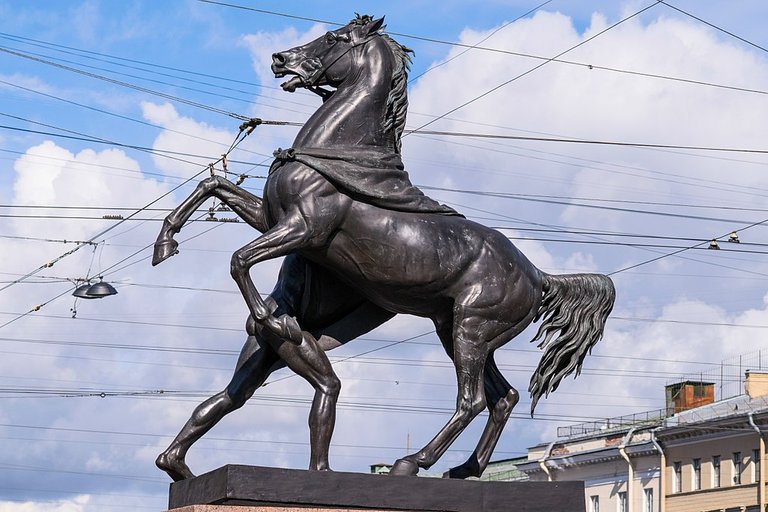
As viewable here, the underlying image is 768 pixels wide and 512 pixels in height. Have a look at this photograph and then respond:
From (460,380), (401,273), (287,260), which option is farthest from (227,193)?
(460,380)

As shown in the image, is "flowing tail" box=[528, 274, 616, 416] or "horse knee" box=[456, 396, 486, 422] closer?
"horse knee" box=[456, 396, 486, 422]

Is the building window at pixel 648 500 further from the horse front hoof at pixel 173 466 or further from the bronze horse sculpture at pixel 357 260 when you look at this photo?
the horse front hoof at pixel 173 466

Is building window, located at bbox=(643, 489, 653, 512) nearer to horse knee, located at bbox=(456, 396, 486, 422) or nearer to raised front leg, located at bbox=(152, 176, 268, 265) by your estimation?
horse knee, located at bbox=(456, 396, 486, 422)

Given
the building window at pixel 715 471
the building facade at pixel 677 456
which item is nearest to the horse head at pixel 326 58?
the building facade at pixel 677 456

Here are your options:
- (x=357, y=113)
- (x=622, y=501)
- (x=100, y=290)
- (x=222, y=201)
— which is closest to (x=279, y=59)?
(x=357, y=113)

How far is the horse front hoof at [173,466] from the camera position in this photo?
27.1ft

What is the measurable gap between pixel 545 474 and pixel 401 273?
47704 millimetres

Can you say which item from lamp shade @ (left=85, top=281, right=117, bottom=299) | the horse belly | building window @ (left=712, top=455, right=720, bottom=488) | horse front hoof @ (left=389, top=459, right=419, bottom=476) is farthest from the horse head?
building window @ (left=712, top=455, right=720, bottom=488)

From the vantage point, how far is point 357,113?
8484mm

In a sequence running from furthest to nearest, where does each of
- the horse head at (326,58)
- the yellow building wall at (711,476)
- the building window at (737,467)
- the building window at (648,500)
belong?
1. the building window at (648,500)
2. the building window at (737,467)
3. the yellow building wall at (711,476)
4. the horse head at (326,58)

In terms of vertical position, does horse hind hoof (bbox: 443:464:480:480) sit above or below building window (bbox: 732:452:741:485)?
below

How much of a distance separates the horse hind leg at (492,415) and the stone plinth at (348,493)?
0.32m

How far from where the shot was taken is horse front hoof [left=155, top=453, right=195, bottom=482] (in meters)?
8.25

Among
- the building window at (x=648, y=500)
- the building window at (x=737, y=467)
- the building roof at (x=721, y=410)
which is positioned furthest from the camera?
the building window at (x=648, y=500)
